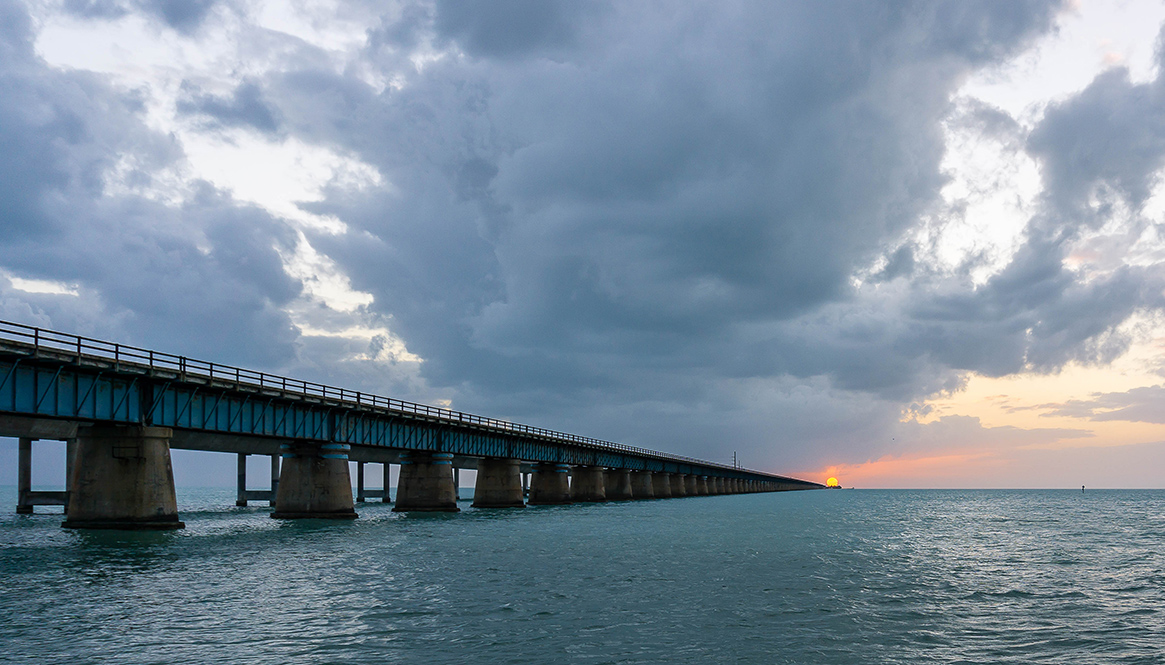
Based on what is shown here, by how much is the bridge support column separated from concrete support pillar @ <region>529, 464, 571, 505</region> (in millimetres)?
52770

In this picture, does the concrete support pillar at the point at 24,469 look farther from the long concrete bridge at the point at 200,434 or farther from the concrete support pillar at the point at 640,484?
the concrete support pillar at the point at 640,484

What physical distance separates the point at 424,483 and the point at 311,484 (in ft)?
65.9

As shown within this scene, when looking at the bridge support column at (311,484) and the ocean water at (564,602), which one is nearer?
the ocean water at (564,602)

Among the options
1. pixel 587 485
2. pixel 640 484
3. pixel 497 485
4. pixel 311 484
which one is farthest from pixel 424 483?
pixel 640 484

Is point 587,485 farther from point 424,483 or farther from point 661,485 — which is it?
point 424,483

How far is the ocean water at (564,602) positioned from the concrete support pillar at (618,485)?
3871 inches

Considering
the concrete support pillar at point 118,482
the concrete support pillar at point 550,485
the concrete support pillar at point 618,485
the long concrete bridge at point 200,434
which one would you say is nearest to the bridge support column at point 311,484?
the long concrete bridge at point 200,434

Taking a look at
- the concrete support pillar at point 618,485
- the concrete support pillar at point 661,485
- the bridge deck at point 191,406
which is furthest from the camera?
the concrete support pillar at point 661,485

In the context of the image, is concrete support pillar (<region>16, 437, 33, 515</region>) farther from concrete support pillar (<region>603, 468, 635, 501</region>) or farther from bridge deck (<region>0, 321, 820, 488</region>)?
concrete support pillar (<region>603, 468, 635, 501</region>)

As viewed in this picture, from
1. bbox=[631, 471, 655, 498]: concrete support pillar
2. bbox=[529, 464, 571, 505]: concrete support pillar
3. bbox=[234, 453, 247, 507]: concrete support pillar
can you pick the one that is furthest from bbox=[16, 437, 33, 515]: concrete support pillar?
bbox=[631, 471, 655, 498]: concrete support pillar

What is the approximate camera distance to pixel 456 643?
62.1 ft

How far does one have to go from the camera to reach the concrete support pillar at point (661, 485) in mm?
170375

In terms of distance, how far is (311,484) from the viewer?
2517 inches

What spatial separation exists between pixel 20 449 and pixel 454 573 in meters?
74.7
